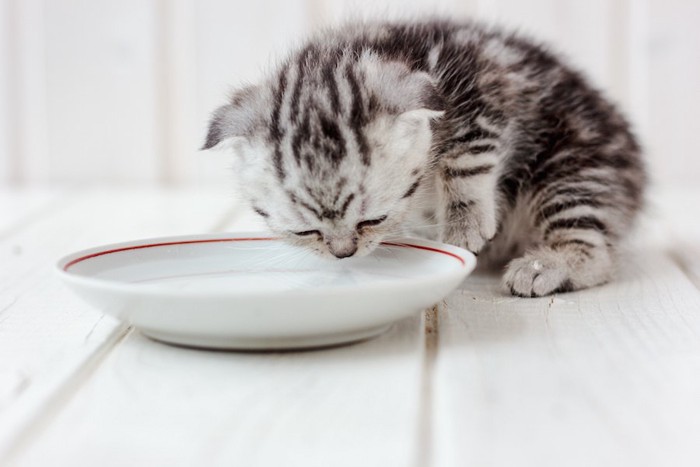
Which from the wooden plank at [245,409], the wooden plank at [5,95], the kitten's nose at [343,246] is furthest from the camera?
the wooden plank at [5,95]

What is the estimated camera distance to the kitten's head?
156cm

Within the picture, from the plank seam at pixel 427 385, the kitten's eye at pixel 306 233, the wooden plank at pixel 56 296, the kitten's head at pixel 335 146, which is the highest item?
the kitten's head at pixel 335 146

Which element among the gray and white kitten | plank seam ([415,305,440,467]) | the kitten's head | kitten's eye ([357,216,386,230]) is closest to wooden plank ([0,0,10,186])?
the gray and white kitten

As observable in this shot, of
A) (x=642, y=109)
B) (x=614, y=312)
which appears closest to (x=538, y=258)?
(x=614, y=312)

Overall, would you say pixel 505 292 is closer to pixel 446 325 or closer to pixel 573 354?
pixel 446 325

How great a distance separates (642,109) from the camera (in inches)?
131

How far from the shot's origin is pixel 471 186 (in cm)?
183

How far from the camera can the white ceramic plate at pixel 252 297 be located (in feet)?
4.00

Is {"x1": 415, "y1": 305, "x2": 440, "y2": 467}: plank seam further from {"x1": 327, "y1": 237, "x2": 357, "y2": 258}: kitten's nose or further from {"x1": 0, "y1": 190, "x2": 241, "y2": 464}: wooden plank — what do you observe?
{"x1": 0, "y1": 190, "x2": 241, "y2": 464}: wooden plank

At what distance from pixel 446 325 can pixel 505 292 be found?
0.29 meters

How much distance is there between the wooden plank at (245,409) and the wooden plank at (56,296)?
40 millimetres

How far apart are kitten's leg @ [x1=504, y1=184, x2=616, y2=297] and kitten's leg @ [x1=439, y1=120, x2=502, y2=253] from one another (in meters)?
0.09

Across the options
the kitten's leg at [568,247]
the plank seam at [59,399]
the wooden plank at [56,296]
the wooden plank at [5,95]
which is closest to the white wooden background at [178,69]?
the wooden plank at [5,95]

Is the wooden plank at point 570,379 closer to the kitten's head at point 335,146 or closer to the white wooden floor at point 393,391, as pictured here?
the white wooden floor at point 393,391
